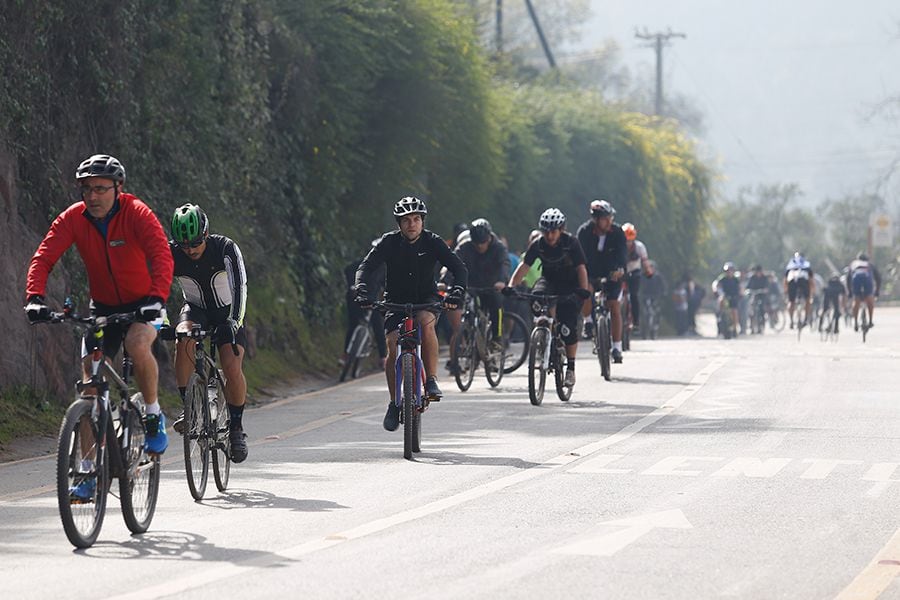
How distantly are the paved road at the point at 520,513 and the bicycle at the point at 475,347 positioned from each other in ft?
6.87

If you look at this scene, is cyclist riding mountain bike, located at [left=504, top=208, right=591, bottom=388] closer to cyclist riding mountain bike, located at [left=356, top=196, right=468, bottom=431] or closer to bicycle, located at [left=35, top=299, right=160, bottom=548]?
cyclist riding mountain bike, located at [left=356, top=196, right=468, bottom=431]

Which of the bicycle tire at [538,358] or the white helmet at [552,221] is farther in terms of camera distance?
the white helmet at [552,221]

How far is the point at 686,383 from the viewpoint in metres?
20.2

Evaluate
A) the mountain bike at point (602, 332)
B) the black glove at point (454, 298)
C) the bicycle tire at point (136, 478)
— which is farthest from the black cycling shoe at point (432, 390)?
the mountain bike at point (602, 332)

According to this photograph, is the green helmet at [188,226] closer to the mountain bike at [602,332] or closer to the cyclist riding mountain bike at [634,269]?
the mountain bike at [602,332]

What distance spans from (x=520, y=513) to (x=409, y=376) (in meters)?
3.02

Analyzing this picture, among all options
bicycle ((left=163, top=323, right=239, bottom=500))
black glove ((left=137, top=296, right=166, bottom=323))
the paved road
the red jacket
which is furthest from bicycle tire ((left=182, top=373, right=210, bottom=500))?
black glove ((left=137, top=296, right=166, bottom=323))

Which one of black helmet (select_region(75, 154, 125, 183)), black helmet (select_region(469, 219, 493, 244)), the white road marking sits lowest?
the white road marking

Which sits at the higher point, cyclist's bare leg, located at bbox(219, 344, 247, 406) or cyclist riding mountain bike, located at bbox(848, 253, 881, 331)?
cyclist riding mountain bike, located at bbox(848, 253, 881, 331)

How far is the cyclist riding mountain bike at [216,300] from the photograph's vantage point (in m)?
10.8

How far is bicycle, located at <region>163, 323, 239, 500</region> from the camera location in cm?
1031

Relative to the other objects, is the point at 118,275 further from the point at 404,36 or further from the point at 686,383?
the point at 404,36

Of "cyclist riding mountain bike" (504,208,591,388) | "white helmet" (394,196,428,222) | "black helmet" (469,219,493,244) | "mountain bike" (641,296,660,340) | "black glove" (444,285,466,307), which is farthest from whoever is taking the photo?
"mountain bike" (641,296,660,340)

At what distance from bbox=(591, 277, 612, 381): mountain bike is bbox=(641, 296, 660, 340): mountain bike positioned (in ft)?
66.7
